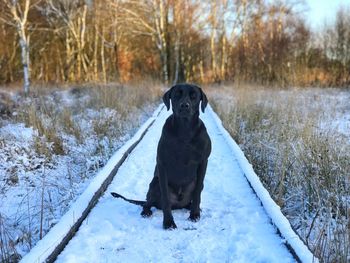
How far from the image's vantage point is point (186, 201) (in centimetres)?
428

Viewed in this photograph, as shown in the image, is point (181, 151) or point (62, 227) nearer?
point (62, 227)

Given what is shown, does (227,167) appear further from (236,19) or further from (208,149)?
(236,19)

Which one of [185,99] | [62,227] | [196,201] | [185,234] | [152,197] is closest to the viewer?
[62,227]

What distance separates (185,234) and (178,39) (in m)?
28.4

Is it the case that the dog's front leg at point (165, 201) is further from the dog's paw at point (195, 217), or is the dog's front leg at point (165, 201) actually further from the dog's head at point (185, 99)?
the dog's head at point (185, 99)

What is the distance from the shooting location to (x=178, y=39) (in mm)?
31281

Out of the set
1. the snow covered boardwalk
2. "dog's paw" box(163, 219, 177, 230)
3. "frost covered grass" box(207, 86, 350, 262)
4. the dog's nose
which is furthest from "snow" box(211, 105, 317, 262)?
the dog's nose

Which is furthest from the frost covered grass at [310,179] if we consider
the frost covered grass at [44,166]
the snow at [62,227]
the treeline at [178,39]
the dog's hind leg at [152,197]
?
the treeline at [178,39]

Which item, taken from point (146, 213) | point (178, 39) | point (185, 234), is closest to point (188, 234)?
point (185, 234)

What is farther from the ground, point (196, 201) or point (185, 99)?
point (185, 99)

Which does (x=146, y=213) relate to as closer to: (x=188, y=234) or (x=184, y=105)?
(x=188, y=234)

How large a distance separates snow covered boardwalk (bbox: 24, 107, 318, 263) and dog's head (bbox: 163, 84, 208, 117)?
1023 millimetres

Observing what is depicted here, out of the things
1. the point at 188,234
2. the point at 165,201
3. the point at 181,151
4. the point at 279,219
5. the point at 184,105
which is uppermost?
the point at 184,105

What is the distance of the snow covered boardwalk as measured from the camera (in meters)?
3.40
